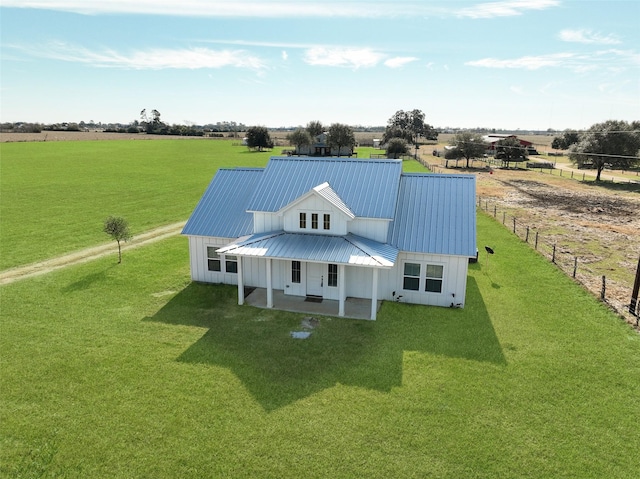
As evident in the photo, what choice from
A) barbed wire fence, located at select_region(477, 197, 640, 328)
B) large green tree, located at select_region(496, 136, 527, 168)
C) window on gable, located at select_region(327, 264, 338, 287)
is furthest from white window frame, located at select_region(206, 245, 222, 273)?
large green tree, located at select_region(496, 136, 527, 168)

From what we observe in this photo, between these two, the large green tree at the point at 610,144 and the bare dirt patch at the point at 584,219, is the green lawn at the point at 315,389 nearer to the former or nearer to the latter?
the bare dirt patch at the point at 584,219

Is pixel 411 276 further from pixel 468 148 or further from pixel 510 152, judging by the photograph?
pixel 510 152

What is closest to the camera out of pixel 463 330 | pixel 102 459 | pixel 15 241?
pixel 102 459

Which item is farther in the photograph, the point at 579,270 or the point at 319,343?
the point at 579,270

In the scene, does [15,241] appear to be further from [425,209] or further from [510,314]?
[510,314]

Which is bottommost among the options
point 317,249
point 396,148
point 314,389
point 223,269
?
point 314,389

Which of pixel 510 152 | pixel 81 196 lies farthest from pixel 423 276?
pixel 510 152

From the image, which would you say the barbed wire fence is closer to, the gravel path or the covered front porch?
the covered front porch

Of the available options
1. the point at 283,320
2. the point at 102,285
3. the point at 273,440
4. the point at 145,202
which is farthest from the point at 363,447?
the point at 145,202
